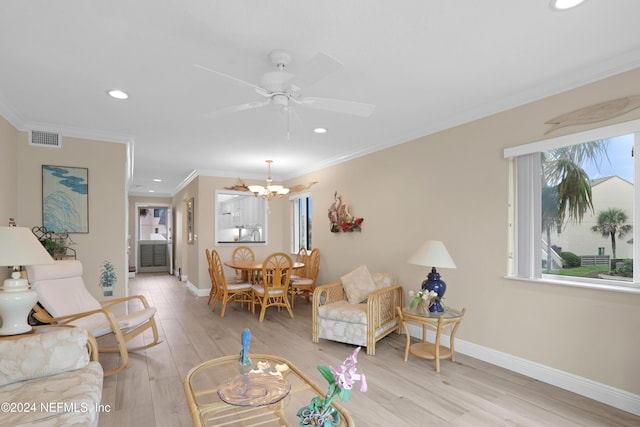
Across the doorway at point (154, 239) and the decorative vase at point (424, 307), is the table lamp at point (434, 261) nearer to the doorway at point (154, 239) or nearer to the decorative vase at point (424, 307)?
the decorative vase at point (424, 307)

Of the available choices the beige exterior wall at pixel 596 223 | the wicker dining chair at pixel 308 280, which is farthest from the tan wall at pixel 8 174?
the beige exterior wall at pixel 596 223

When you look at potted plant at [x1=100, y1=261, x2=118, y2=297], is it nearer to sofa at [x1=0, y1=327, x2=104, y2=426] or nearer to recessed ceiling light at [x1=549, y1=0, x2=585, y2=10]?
sofa at [x1=0, y1=327, x2=104, y2=426]

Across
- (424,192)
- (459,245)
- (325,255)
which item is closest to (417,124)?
(424,192)

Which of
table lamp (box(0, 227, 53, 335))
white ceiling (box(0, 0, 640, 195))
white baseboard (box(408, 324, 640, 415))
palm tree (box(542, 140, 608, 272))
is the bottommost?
white baseboard (box(408, 324, 640, 415))

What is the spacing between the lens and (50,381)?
196cm

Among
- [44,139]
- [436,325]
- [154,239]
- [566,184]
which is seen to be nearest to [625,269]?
[566,184]

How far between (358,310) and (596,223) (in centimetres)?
225

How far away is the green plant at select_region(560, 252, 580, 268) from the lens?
9.19 feet

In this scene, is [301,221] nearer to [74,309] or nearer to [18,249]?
[74,309]

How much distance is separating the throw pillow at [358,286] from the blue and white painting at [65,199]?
3259mm

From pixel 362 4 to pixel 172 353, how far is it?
357cm

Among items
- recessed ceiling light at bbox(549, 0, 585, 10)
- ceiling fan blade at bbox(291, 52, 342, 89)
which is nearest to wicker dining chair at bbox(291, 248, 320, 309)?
ceiling fan blade at bbox(291, 52, 342, 89)

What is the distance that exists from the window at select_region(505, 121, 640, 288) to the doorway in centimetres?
948

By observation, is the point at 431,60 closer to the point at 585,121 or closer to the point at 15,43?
the point at 585,121
